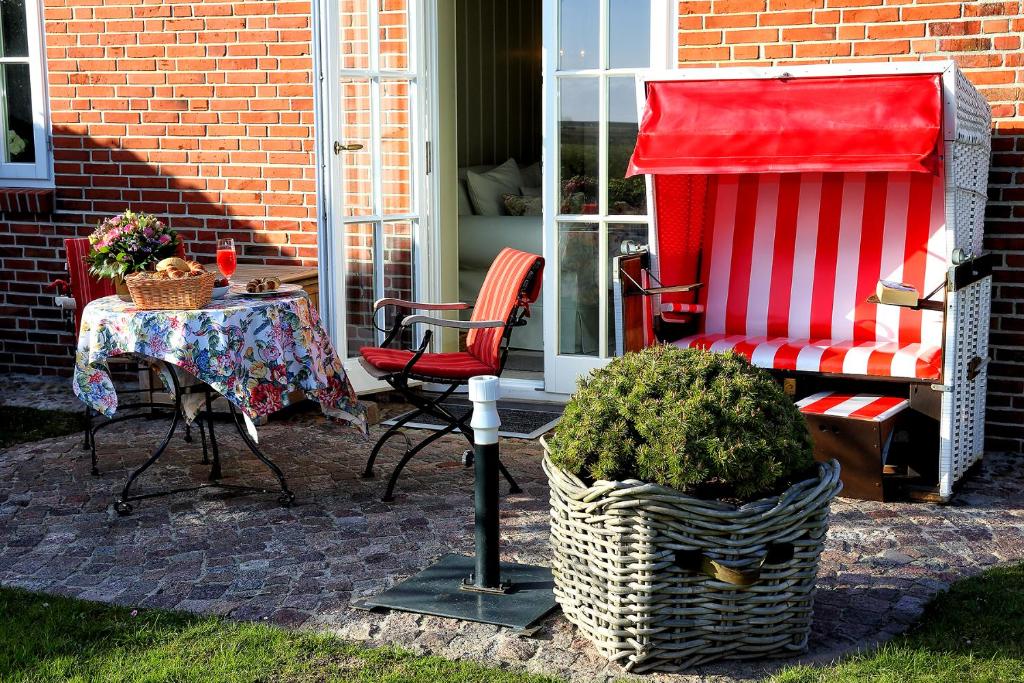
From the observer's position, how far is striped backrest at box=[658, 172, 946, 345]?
4.91 m

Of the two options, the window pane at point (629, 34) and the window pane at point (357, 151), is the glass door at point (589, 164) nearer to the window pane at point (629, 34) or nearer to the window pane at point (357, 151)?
the window pane at point (629, 34)

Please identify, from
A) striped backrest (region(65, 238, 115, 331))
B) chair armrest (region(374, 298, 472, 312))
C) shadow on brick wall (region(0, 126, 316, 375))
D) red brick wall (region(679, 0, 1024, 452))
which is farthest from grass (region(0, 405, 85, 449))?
red brick wall (region(679, 0, 1024, 452))

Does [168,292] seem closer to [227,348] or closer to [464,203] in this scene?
[227,348]

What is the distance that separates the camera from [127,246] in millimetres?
4559

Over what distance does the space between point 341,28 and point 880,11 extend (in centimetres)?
247

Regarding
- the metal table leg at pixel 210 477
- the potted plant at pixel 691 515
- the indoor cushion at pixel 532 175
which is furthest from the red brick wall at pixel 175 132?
the potted plant at pixel 691 515

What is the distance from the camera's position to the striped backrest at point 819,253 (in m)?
4.91

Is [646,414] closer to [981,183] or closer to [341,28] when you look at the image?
[981,183]

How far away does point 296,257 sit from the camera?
257 inches

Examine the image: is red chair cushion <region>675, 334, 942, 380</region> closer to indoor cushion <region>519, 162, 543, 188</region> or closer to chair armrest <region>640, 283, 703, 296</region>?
chair armrest <region>640, 283, 703, 296</region>

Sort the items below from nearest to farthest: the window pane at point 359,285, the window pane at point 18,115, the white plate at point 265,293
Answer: the white plate at point 265,293, the window pane at point 359,285, the window pane at point 18,115

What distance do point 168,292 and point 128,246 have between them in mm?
348

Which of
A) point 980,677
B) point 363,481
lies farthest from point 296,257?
point 980,677

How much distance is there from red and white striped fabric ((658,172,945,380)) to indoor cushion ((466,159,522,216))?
8.09ft
